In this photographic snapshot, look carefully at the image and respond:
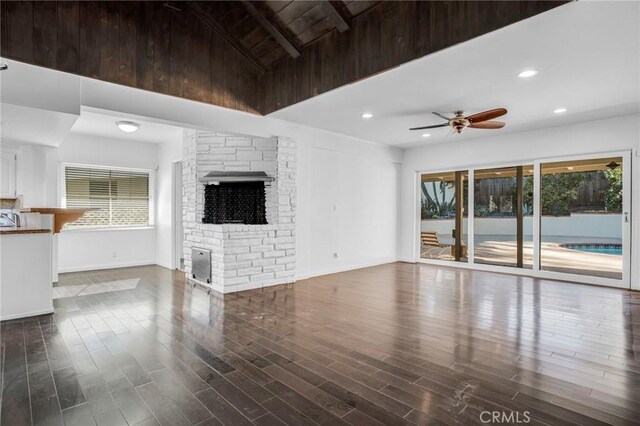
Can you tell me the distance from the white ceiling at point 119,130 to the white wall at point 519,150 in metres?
5.15

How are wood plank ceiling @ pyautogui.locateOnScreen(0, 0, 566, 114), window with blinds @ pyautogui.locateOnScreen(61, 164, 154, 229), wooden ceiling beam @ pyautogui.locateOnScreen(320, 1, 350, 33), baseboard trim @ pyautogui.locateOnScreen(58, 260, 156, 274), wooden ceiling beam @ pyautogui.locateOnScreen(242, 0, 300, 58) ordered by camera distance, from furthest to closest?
window with blinds @ pyautogui.locateOnScreen(61, 164, 154, 229)
baseboard trim @ pyautogui.locateOnScreen(58, 260, 156, 274)
wooden ceiling beam @ pyautogui.locateOnScreen(242, 0, 300, 58)
wooden ceiling beam @ pyautogui.locateOnScreen(320, 1, 350, 33)
wood plank ceiling @ pyautogui.locateOnScreen(0, 0, 566, 114)

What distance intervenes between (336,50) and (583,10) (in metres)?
2.37

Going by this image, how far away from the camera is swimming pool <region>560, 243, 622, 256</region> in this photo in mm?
5513

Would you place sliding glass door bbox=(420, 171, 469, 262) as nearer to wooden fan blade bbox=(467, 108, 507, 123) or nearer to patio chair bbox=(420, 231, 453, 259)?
patio chair bbox=(420, 231, 453, 259)

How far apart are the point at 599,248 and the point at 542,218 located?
1260 mm

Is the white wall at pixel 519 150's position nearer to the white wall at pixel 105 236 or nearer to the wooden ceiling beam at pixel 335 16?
the wooden ceiling beam at pixel 335 16

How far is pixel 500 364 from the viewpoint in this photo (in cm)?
257

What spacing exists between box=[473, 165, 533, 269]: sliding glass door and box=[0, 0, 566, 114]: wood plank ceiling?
4.40 metres

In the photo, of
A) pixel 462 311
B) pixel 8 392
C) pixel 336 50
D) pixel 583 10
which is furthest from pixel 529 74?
pixel 8 392

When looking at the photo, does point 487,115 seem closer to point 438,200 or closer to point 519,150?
point 519,150

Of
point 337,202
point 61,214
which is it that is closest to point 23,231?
point 61,214

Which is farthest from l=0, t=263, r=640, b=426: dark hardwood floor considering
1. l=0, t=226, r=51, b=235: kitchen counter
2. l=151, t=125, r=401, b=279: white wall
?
l=151, t=125, r=401, b=279: white wall

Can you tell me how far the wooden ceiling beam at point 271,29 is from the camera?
3975 mm

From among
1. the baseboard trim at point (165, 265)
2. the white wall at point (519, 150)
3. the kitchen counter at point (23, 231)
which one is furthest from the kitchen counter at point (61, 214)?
the white wall at point (519, 150)
